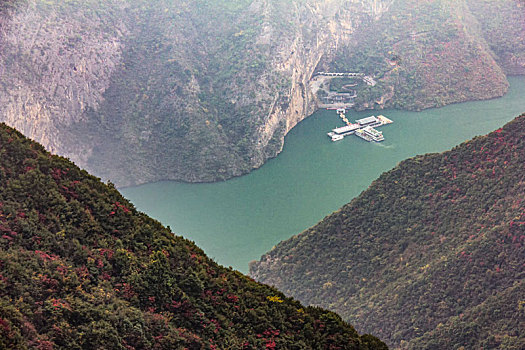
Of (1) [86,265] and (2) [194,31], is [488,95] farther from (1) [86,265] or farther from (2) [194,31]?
(1) [86,265]

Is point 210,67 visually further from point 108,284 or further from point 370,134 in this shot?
point 108,284

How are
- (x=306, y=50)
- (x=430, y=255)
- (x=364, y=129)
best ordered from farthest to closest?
(x=306, y=50) < (x=364, y=129) < (x=430, y=255)

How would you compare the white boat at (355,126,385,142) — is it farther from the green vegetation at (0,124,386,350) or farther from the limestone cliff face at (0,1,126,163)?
the green vegetation at (0,124,386,350)

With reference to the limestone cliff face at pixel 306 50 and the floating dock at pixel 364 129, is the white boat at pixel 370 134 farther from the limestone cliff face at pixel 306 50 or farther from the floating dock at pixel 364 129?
the limestone cliff face at pixel 306 50

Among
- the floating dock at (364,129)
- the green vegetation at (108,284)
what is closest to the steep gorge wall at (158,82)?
the floating dock at (364,129)

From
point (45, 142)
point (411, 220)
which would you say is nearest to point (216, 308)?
point (411, 220)

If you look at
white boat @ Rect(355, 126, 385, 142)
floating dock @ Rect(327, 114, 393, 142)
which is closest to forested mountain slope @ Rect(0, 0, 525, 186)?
floating dock @ Rect(327, 114, 393, 142)

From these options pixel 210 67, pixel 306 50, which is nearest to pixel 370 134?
pixel 306 50
